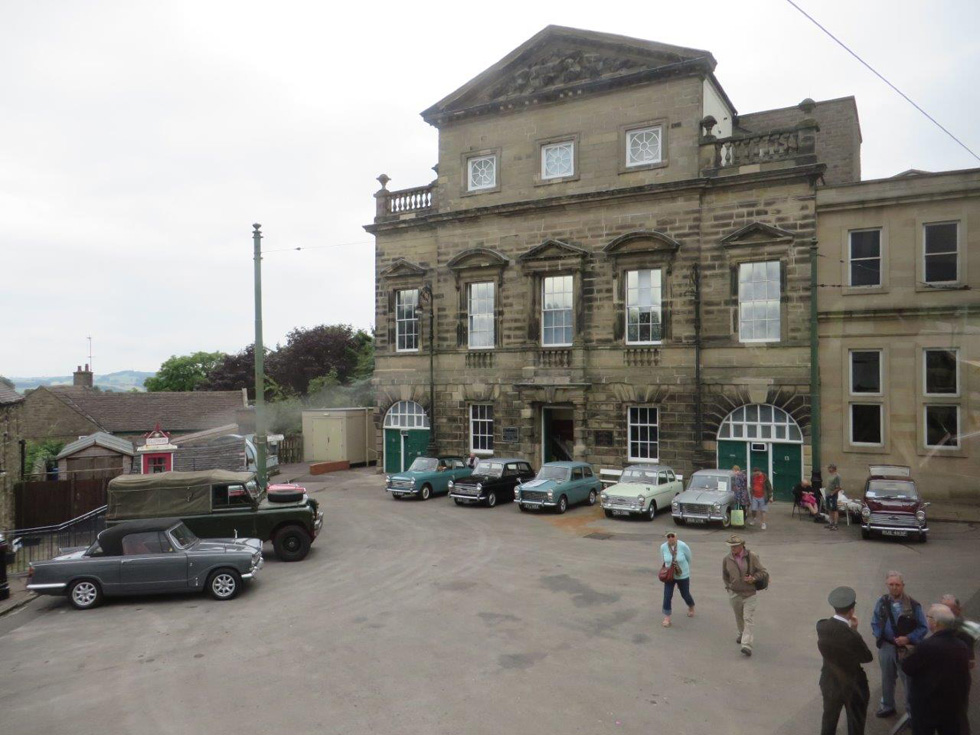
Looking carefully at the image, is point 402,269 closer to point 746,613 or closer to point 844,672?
point 746,613

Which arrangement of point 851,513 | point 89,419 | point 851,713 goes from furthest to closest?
point 89,419, point 851,513, point 851,713

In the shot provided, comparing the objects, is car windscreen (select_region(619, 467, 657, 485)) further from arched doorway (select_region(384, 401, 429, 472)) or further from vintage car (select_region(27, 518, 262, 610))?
vintage car (select_region(27, 518, 262, 610))

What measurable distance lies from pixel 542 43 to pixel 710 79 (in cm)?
665

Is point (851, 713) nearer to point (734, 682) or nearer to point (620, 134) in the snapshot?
point (734, 682)

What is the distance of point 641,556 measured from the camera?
52.2ft

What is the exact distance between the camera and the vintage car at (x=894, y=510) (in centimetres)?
1673

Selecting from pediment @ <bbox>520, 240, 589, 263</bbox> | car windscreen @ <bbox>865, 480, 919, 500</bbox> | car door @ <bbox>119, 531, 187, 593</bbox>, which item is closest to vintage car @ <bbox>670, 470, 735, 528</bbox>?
car windscreen @ <bbox>865, 480, 919, 500</bbox>

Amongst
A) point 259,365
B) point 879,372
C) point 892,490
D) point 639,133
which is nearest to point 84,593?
point 259,365

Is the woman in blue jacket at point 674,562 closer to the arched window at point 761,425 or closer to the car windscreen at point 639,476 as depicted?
the car windscreen at point 639,476

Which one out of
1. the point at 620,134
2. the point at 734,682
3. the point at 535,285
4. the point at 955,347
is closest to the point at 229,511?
the point at 734,682

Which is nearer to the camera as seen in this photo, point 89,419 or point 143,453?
point 143,453

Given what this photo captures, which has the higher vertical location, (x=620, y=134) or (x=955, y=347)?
(x=620, y=134)

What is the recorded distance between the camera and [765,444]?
927 inches

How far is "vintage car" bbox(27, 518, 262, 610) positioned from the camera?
42.2 ft
